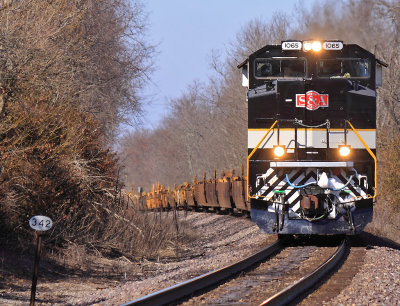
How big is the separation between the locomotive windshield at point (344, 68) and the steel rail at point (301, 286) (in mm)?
3740

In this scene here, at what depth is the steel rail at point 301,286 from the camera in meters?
7.55

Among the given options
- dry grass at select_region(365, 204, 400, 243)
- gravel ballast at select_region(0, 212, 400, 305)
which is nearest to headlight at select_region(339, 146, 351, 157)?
gravel ballast at select_region(0, 212, 400, 305)

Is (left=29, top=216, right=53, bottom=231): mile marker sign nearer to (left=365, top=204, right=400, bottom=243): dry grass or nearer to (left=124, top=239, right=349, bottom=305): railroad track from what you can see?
(left=124, top=239, right=349, bottom=305): railroad track

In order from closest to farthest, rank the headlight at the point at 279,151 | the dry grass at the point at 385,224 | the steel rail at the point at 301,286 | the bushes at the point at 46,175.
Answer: the steel rail at the point at 301,286
the bushes at the point at 46,175
the headlight at the point at 279,151
the dry grass at the point at 385,224

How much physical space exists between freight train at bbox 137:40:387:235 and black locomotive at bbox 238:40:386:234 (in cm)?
2

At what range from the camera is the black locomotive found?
12695 millimetres

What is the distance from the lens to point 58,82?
15.5 metres

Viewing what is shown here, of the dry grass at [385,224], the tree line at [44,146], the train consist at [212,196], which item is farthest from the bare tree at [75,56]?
the dry grass at [385,224]

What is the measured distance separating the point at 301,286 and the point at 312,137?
497cm

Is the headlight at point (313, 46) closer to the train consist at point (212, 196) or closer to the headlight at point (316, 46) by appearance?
the headlight at point (316, 46)

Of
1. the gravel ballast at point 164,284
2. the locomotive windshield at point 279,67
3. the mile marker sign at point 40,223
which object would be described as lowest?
the gravel ballast at point 164,284

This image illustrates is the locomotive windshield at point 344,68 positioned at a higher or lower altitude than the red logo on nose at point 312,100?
higher

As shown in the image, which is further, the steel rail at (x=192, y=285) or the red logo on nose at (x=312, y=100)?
the red logo on nose at (x=312, y=100)

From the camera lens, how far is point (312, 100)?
43.1ft
